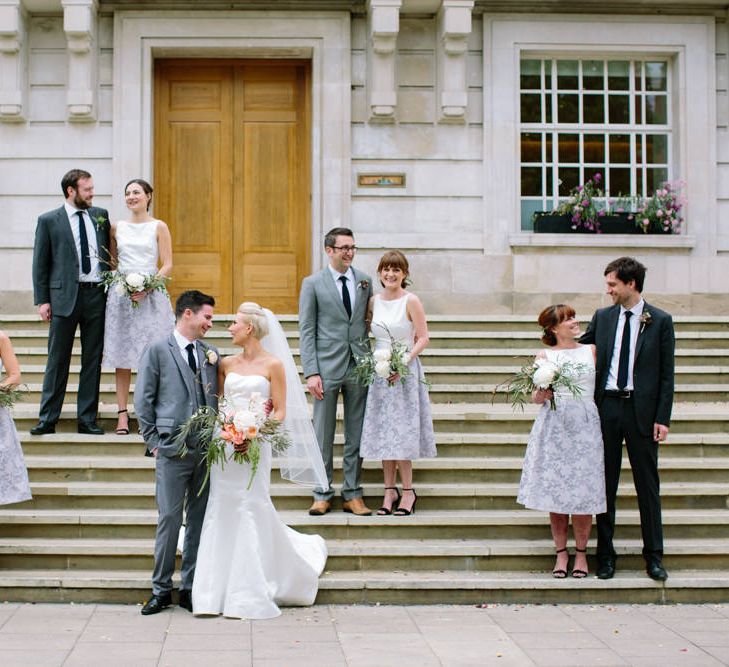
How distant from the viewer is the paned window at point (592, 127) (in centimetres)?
1355

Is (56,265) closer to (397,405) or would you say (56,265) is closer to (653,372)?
(397,405)

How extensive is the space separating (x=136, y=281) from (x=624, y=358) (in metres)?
3.87

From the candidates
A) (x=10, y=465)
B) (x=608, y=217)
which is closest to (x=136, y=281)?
(x=10, y=465)

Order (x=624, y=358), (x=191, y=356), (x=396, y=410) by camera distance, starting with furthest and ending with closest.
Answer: (x=396, y=410) < (x=624, y=358) < (x=191, y=356)

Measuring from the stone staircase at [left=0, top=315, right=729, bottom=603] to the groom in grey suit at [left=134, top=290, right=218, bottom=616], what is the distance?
388 millimetres

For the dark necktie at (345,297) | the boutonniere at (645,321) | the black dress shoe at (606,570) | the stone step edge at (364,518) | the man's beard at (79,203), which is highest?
the man's beard at (79,203)

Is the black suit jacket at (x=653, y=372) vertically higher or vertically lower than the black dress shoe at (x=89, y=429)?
higher

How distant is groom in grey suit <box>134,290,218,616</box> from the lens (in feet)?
22.5

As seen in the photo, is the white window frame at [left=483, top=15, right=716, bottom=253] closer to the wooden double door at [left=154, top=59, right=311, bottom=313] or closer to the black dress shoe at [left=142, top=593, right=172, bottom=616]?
the wooden double door at [left=154, top=59, right=311, bottom=313]

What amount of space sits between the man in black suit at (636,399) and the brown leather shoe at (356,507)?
65.6 inches

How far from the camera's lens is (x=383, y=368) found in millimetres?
7887

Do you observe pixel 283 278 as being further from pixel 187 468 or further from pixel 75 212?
pixel 187 468

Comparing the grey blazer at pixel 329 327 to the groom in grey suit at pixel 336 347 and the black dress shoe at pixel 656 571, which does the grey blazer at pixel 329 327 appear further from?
the black dress shoe at pixel 656 571

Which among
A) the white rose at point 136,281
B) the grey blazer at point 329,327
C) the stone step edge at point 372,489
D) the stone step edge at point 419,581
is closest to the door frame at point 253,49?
the white rose at point 136,281
